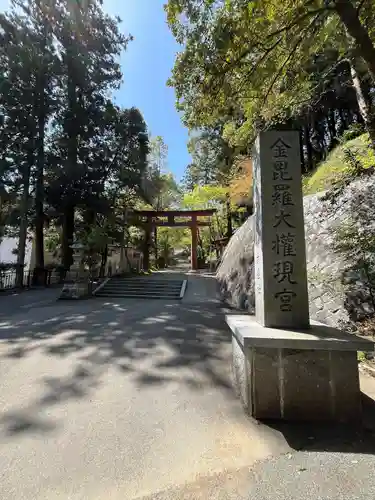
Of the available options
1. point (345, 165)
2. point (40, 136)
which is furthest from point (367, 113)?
point (40, 136)

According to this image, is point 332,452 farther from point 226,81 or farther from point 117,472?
point 226,81

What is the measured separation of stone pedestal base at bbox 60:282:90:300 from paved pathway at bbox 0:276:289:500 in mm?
4385

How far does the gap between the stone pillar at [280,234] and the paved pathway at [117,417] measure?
1001 mm

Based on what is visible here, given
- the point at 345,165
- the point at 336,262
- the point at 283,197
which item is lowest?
the point at 336,262

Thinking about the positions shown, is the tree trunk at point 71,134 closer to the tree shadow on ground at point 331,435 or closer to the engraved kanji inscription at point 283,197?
the engraved kanji inscription at point 283,197

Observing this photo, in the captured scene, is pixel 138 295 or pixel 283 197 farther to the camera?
pixel 138 295

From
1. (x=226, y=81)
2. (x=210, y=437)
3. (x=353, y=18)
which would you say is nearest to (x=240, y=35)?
(x=226, y=81)

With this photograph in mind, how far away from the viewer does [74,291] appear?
358 inches

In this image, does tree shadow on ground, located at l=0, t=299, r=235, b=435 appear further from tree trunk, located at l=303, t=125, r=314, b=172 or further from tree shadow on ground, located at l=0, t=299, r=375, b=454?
tree trunk, located at l=303, t=125, r=314, b=172

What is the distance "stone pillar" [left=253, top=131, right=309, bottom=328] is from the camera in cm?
269

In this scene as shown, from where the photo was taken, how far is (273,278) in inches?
107

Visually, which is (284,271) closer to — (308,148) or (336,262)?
(336,262)

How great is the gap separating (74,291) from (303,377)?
26.8 ft

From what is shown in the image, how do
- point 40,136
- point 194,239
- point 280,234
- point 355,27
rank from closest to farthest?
point 280,234 → point 355,27 → point 40,136 → point 194,239
